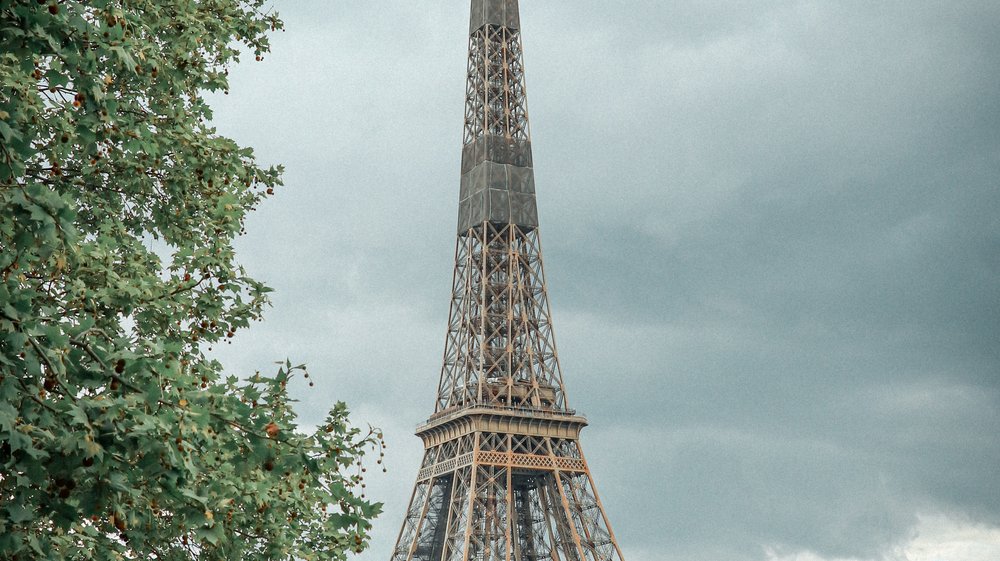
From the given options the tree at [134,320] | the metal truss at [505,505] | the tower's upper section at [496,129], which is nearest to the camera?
the tree at [134,320]

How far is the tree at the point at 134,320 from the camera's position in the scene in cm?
945

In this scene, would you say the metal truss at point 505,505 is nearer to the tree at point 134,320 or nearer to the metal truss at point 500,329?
the metal truss at point 500,329

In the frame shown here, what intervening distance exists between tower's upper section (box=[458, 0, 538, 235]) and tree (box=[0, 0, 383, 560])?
220ft

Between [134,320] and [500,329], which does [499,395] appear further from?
[134,320]

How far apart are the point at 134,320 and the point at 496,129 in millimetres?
75999

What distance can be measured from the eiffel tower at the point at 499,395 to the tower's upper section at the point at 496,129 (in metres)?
0.10

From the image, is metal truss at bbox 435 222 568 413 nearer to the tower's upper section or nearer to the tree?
the tower's upper section

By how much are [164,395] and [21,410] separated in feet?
3.83

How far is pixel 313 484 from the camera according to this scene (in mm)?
12664

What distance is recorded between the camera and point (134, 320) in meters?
14.3

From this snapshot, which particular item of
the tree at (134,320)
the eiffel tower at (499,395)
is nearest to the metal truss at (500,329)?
the eiffel tower at (499,395)

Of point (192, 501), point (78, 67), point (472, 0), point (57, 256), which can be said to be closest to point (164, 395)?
point (192, 501)

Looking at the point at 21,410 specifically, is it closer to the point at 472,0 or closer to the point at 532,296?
the point at 532,296

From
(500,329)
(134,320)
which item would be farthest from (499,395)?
(134,320)
